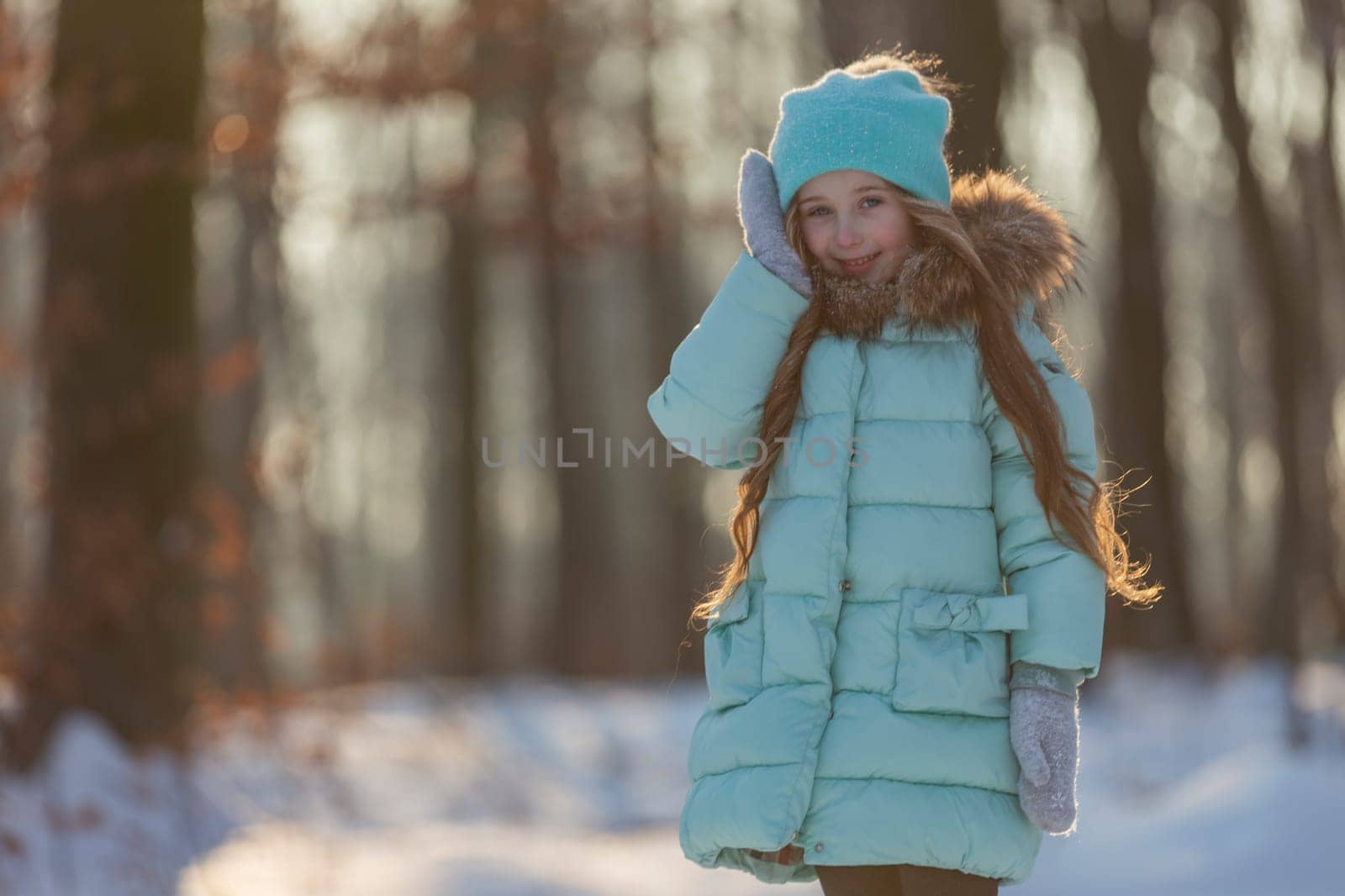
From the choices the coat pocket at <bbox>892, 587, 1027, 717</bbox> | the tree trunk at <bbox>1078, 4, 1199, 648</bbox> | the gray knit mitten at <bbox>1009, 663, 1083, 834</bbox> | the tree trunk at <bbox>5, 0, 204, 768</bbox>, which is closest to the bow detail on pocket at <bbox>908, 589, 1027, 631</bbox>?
the coat pocket at <bbox>892, 587, 1027, 717</bbox>

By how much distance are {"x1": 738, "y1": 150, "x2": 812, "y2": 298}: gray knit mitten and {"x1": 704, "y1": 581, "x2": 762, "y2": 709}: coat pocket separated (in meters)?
0.63

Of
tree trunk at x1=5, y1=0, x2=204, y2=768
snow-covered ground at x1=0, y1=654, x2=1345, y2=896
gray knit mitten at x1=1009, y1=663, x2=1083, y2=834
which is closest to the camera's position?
gray knit mitten at x1=1009, y1=663, x2=1083, y2=834

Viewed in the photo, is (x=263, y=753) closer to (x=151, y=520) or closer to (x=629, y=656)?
(x=151, y=520)

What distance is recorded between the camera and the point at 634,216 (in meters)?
11.5

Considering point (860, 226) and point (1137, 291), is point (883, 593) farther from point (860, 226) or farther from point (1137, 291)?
point (1137, 291)

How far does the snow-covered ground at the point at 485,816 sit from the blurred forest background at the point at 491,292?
403 millimetres

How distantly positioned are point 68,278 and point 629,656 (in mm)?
18330

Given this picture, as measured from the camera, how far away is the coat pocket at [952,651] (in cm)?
291

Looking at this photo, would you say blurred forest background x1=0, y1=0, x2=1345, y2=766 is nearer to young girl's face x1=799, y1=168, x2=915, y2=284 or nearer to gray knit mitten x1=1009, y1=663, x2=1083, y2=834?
young girl's face x1=799, y1=168, x2=915, y2=284

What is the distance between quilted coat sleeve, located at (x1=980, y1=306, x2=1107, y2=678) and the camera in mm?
2928

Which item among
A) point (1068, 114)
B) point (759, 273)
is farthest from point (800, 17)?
point (759, 273)

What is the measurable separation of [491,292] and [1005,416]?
16.9 meters

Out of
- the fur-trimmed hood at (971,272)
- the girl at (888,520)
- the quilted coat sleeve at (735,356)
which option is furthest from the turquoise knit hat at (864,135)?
the quilted coat sleeve at (735,356)

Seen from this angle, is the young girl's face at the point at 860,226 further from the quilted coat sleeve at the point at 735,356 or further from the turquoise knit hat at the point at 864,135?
the quilted coat sleeve at the point at 735,356
